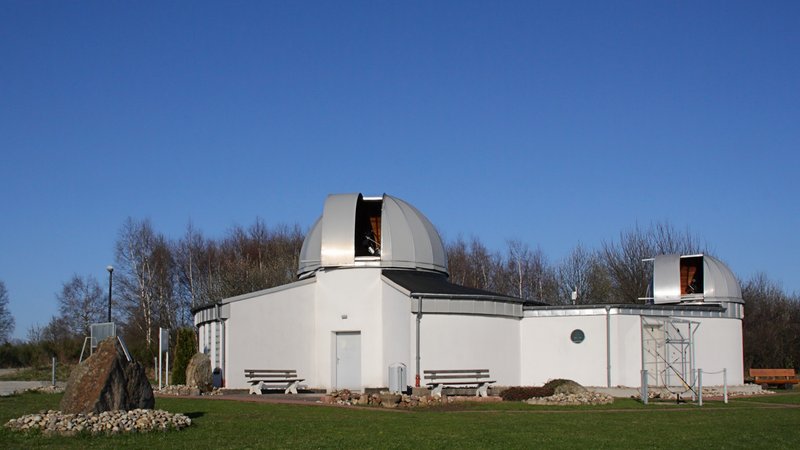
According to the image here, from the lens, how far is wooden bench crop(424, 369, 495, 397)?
26.7m

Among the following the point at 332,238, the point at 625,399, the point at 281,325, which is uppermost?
the point at 332,238

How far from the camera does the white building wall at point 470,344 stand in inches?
1070

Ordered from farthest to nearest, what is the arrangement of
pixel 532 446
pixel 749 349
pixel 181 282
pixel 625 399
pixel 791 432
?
pixel 181 282
pixel 749 349
pixel 625 399
pixel 791 432
pixel 532 446

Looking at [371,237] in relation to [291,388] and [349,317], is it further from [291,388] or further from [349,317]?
[291,388]

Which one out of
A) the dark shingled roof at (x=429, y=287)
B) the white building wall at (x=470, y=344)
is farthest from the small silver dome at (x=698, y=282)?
the white building wall at (x=470, y=344)

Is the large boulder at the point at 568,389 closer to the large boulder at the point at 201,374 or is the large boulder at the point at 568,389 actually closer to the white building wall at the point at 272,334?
the white building wall at the point at 272,334

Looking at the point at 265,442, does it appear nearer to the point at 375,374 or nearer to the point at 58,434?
the point at 58,434

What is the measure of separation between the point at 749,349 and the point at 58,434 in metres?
40.3

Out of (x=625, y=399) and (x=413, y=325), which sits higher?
(x=413, y=325)

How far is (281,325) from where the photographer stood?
1120 inches

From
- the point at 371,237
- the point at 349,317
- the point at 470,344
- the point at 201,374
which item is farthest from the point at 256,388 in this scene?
the point at 371,237

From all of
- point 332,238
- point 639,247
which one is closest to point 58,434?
point 332,238

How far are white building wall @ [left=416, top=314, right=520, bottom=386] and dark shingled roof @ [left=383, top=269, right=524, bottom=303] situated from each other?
66 cm

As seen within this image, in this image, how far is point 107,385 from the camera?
15961 millimetres
